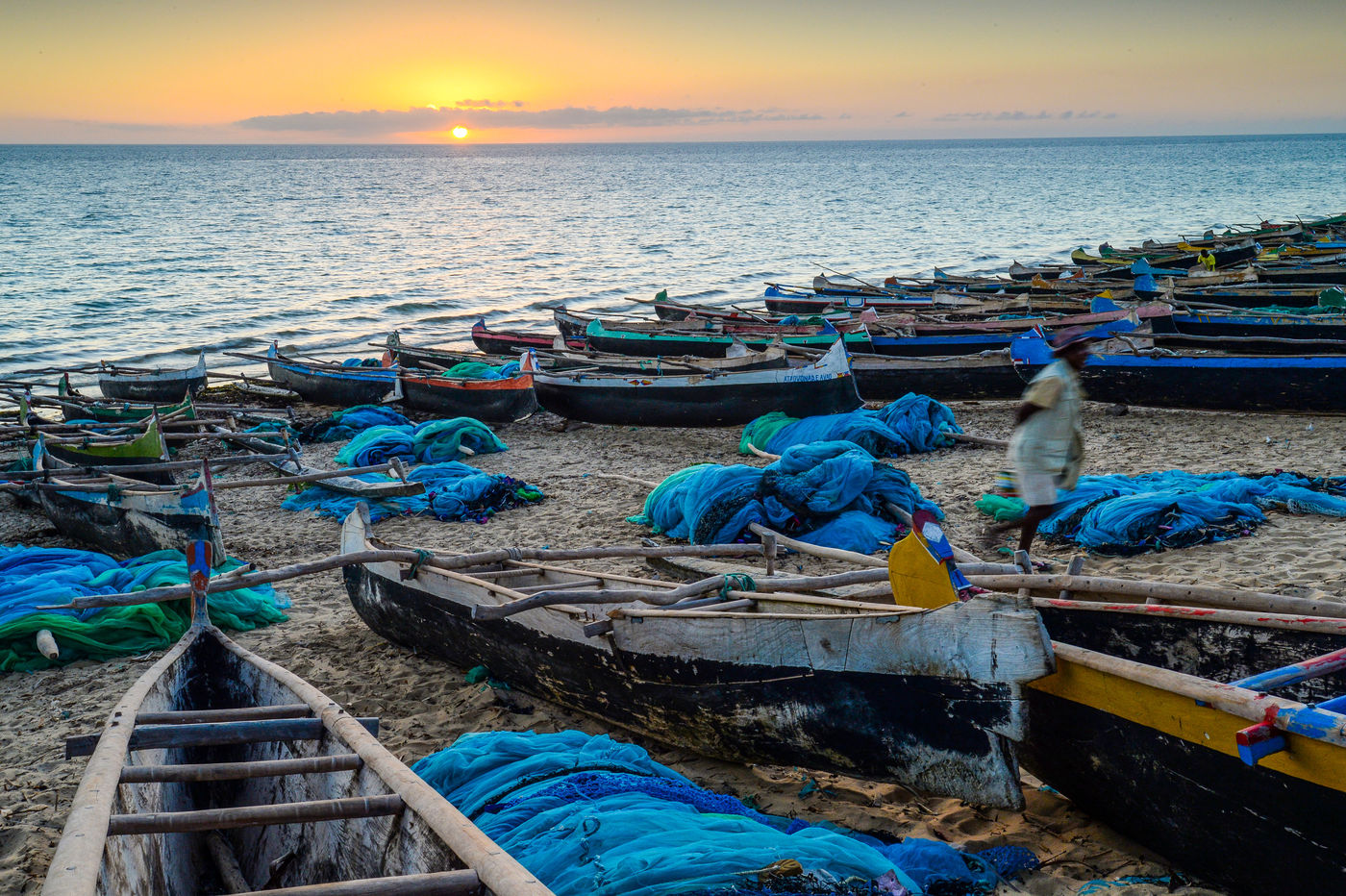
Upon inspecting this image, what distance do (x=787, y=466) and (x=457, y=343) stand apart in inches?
651

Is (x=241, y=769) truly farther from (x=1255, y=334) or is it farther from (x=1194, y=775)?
(x=1255, y=334)

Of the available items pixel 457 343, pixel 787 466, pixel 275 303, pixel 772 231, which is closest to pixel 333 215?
pixel 772 231

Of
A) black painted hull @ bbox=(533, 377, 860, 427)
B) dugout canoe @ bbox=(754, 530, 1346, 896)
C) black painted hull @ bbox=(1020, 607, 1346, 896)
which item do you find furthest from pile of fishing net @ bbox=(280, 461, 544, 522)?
black painted hull @ bbox=(1020, 607, 1346, 896)

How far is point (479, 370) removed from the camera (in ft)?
47.8

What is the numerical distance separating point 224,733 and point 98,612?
11.5 feet

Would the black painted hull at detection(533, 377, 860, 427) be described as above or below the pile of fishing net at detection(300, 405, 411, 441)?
above

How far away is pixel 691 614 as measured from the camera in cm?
427

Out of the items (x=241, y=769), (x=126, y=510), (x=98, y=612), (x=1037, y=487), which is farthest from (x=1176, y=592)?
(x=126, y=510)

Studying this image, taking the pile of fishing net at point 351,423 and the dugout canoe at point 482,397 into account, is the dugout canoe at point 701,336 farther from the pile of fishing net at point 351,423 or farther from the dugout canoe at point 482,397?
the pile of fishing net at point 351,423

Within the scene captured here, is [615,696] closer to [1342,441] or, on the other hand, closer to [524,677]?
[524,677]

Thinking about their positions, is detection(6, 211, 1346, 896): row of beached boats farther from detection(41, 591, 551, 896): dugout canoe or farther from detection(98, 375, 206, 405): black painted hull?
detection(98, 375, 206, 405): black painted hull

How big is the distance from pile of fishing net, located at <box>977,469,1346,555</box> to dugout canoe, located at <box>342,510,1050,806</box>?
348 cm

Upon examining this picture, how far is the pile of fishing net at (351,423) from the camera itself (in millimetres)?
13477

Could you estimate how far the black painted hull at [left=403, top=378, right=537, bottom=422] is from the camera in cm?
1335
